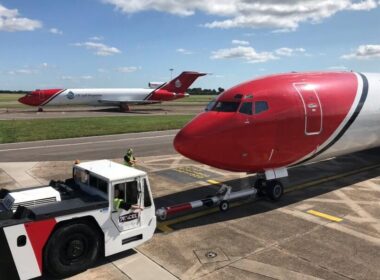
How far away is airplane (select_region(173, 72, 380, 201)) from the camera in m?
13.1

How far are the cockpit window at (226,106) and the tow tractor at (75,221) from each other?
480cm

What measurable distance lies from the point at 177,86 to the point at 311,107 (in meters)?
59.3

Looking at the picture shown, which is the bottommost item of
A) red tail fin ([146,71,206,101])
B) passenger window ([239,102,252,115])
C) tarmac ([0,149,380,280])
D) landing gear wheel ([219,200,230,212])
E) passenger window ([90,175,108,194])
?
tarmac ([0,149,380,280])

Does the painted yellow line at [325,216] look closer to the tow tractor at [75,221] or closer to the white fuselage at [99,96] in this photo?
the tow tractor at [75,221]

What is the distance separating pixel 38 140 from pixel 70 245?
24747 millimetres

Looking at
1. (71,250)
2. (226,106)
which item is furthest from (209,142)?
(71,250)

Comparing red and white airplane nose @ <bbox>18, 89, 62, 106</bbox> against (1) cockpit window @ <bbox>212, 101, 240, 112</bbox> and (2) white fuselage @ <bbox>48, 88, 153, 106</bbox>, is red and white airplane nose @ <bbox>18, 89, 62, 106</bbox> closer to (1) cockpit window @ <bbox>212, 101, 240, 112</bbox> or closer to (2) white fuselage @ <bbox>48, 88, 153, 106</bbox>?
(2) white fuselage @ <bbox>48, 88, 153, 106</bbox>

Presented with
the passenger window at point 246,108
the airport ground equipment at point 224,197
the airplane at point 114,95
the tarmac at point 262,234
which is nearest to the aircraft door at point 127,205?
the tarmac at point 262,234

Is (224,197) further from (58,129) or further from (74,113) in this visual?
(74,113)

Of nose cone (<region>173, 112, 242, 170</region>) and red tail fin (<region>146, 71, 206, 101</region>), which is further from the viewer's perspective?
red tail fin (<region>146, 71, 206, 101</region>)

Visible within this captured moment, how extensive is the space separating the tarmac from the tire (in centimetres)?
31

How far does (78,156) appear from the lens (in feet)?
81.0

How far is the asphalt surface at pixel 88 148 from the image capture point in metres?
24.6

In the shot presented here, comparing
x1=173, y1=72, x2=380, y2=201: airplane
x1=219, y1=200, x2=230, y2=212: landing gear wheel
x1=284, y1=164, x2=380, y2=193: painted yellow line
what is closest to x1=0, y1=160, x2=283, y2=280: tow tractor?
x1=173, y1=72, x2=380, y2=201: airplane
